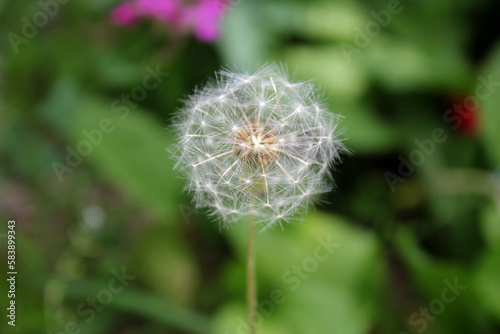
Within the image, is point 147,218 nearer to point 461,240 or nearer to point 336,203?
point 336,203

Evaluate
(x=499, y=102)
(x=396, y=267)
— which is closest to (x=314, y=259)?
(x=396, y=267)

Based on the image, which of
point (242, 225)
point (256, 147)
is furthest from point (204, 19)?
point (256, 147)

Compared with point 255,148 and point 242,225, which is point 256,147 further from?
point 242,225

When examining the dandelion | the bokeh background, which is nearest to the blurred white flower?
the dandelion

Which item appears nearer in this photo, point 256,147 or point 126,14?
point 256,147

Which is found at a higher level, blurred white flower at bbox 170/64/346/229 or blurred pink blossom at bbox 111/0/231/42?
blurred pink blossom at bbox 111/0/231/42

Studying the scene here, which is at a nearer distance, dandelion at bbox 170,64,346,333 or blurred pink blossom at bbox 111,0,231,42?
dandelion at bbox 170,64,346,333

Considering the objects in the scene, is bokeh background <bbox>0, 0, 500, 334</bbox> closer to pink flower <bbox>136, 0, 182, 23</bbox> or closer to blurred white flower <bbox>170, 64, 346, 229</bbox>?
pink flower <bbox>136, 0, 182, 23</bbox>
